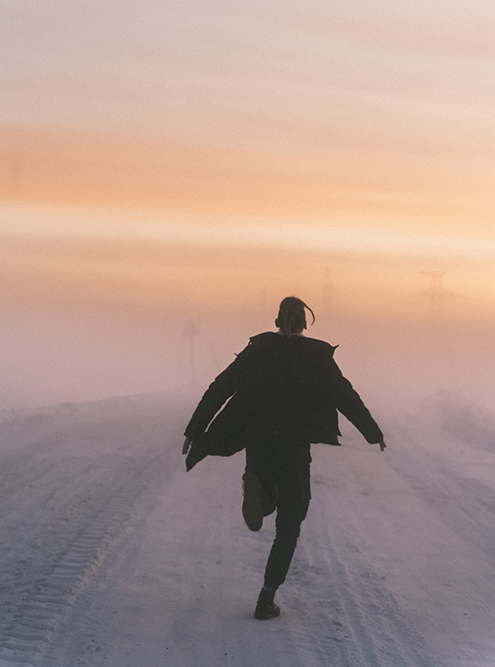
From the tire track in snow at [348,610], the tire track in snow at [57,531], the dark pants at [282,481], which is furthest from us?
the dark pants at [282,481]

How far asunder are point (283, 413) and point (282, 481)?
16.8 inches

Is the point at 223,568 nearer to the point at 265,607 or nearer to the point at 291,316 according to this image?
the point at 265,607

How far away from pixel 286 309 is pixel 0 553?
129 inches

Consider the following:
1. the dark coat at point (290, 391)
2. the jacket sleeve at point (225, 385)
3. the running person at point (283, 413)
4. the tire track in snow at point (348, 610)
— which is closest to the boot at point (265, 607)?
the running person at point (283, 413)

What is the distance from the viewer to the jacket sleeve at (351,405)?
5.38 m

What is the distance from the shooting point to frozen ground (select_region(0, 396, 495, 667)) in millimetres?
4824

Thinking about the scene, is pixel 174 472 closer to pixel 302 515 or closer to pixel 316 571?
pixel 316 571

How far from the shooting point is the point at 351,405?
5387mm

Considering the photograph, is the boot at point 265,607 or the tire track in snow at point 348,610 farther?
the boot at point 265,607

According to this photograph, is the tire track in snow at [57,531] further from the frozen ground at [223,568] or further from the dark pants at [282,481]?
the dark pants at [282,481]

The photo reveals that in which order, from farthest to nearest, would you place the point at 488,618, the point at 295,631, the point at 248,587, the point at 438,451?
the point at 438,451
the point at 248,587
the point at 488,618
the point at 295,631

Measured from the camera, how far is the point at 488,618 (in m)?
5.70

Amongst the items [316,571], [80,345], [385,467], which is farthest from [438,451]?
[80,345]

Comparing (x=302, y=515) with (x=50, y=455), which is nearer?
(x=302, y=515)
